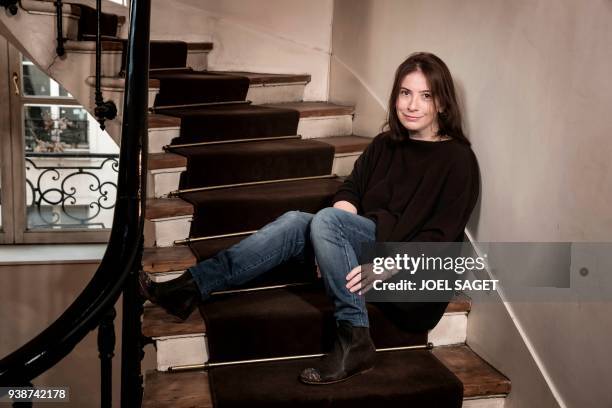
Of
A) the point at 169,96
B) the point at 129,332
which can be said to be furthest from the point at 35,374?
the point at 169,96

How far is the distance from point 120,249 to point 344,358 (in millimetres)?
744

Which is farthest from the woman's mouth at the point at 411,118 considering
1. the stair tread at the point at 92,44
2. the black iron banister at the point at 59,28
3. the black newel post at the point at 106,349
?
the black iron banister at the point at 59,28

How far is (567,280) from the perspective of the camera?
1677mm

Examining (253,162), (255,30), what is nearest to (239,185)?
(253,162)

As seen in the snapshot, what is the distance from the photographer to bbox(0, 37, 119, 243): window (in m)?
4.26

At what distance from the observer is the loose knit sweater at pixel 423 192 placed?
204 centimetres

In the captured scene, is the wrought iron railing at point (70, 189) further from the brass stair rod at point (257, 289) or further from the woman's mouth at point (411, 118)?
the woman's mouth at point (411, 118)

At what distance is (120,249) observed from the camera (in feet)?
4.63

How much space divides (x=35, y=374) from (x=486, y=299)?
1394mm

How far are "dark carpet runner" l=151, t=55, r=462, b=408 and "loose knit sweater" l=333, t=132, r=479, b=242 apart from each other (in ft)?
0.89

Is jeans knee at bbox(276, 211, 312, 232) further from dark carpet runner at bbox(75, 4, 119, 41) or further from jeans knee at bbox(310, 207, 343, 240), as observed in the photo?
dark carpet runner at bbox(75, 4, 119, 41)

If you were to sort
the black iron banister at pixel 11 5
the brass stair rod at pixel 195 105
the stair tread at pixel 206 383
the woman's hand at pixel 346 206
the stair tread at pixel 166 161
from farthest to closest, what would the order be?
the brass stair rod at pixel 195 105 → the black iron banister at pixel 11 5 → the stair tread at pixel 166 161 → the woman's hand at pixel 346 206 → the stair tread at pixel 206 383

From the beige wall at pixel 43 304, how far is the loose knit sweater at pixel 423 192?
7.93 ft

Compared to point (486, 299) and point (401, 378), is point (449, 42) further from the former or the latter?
point (401, 378)
